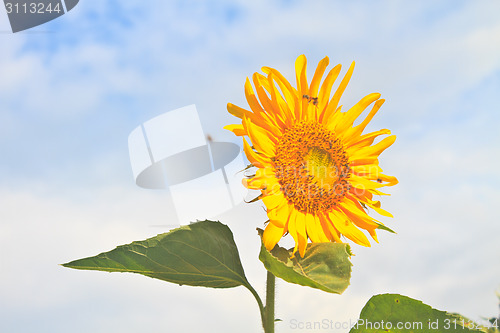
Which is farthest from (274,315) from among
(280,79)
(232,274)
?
(280,79)

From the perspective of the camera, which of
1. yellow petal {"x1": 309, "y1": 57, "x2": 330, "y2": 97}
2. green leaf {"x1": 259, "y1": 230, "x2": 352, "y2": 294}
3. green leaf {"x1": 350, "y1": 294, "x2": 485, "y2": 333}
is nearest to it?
green leaf {"x1": 259, "y1": 230, "x2": 352, "y2": 294}

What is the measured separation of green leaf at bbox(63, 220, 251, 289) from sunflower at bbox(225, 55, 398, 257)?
31 centimetres

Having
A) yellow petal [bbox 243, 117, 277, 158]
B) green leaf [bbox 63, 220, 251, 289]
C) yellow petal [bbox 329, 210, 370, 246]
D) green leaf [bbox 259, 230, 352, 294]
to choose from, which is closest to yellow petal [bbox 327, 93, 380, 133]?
yellow petal [bbox 243, 117, 277, 158]

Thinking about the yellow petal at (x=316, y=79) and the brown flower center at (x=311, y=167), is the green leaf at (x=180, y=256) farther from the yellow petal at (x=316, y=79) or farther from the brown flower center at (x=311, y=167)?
the yellow petal at (x=316, y=79)

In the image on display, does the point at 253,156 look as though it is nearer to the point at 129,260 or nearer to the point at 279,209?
the point at 279,209

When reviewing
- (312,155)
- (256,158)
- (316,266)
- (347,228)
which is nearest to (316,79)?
(312,155)

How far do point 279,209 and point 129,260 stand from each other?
797mm

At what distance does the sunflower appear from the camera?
2.60 m

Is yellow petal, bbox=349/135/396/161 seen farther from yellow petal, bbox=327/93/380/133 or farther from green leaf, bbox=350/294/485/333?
green leaf, bbox=350/294/485/333

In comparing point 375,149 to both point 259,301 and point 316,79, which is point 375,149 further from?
point 259,301

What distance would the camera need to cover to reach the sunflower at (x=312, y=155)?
2.60 m

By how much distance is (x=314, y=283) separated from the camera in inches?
85.5

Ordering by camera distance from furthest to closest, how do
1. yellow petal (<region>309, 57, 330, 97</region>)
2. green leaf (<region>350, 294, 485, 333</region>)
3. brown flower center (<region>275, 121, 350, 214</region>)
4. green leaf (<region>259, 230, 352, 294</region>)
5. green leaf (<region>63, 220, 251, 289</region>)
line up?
yellow petal (<region>309, 57, 330, 97</region>)
brown flower center (<region>275, 121, 350, 214</region>)
green leaf (<region>350, 294, 485, 333</region>)
green leaf (<region>63, 220, 251, 289</region>)
green leaf (<region>259, 230, 352, 294</region>)

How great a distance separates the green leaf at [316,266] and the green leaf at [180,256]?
0.25 m
